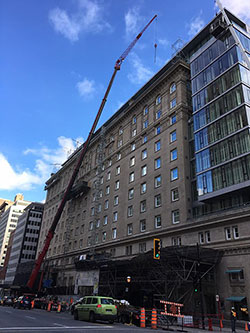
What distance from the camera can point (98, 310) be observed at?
2036cm

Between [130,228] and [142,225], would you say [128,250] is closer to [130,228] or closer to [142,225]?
[130,228]

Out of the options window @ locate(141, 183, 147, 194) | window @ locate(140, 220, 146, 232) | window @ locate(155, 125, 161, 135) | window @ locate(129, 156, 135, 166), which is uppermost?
window @ locate(155, 125, 161, 135)

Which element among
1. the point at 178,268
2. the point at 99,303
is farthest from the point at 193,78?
the point at 99,303

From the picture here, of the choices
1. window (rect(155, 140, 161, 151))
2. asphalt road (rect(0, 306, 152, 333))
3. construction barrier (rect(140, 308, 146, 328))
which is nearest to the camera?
asphalt road (rect(0, 306, 152, 333))

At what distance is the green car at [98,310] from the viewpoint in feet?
66.3

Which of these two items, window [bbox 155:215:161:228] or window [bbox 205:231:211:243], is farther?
window [bbox 155:215:161:228]

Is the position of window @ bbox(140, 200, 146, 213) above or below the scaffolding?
above

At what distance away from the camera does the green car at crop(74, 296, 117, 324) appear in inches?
796

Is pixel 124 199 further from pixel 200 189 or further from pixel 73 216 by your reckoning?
pixel 73 216

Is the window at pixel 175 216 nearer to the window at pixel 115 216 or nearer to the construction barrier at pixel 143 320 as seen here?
the window at pixel 115 216

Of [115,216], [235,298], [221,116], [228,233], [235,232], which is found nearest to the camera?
[235,298]

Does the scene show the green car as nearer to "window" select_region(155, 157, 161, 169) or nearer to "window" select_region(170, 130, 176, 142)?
"window" select_region(155, 157, 161, 169)

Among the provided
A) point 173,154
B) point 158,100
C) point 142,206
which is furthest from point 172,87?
point 142,206

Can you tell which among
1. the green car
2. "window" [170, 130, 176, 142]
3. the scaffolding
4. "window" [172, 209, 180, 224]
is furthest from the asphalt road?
"window" [170, 130, 176, 142]
